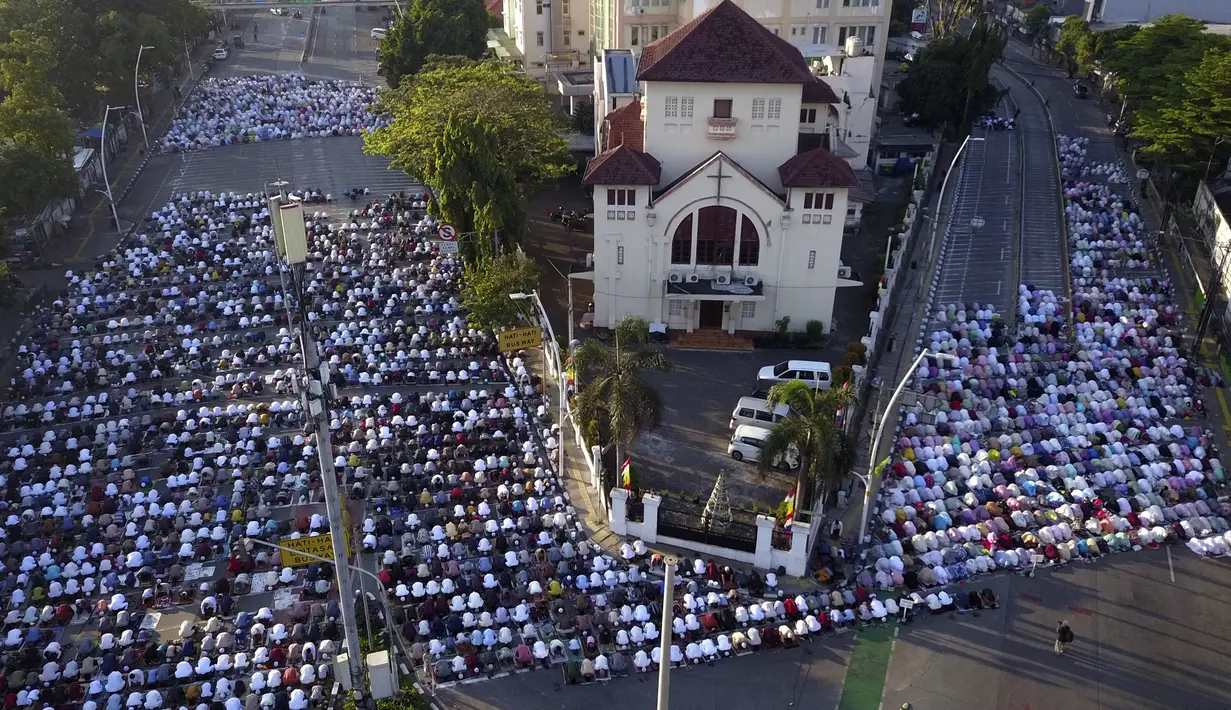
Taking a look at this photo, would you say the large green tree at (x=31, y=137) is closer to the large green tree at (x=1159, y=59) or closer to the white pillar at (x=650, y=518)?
the white pillar at (x=650, y=518)

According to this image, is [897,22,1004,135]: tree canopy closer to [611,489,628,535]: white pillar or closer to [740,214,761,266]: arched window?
[740,214,761,266]: arched window

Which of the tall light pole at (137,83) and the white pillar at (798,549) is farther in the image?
the tall light pole at (137,83)

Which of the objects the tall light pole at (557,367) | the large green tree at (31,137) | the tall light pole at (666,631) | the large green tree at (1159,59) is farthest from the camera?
the large green tree at (1159,59)

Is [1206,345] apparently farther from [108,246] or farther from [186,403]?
[108,246]

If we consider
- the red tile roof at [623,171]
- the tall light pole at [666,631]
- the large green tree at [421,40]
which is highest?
the large green tree at [421,40]

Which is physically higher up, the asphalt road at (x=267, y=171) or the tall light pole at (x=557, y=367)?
the asphalt road at (x=267, y=171)

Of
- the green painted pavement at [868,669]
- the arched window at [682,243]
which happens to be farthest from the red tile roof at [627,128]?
the green painted pavement at [868,669]
